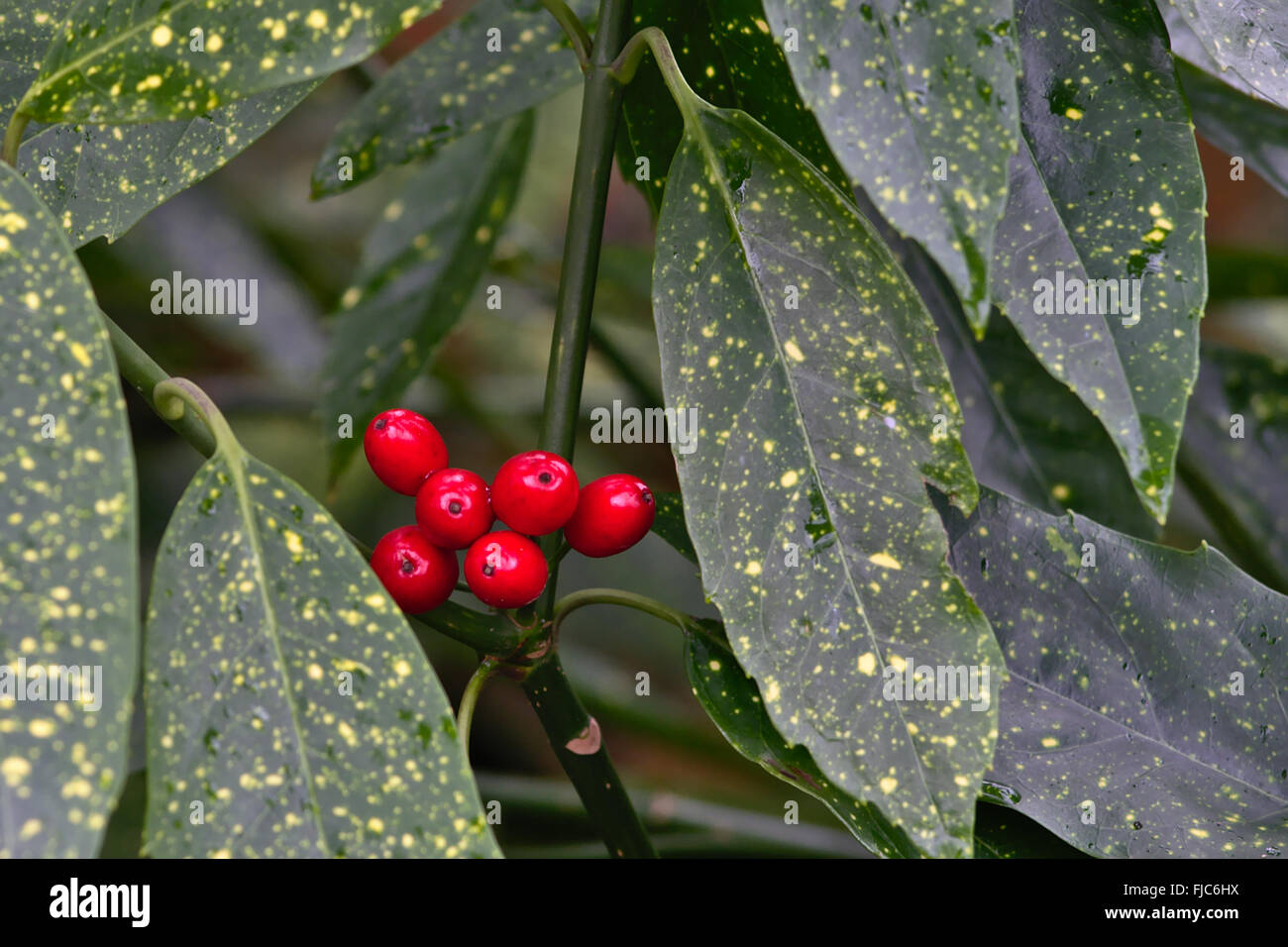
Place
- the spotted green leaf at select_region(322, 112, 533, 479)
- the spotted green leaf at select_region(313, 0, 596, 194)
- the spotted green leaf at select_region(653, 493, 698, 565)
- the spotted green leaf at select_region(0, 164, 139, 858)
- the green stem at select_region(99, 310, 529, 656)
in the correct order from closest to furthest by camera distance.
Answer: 1. the spotted green leaf at select_region(0, 164, 139, 858)
2. the green stem at select_region(99, 310, 529, 656)
3. the spotted green leaf at select_region(653, 493, 698, 565)
4. the spotted green leaf at select_region(313, 0, 596, 194)
5. the spotted green leaf at select_region(322, 112, 533, 479)

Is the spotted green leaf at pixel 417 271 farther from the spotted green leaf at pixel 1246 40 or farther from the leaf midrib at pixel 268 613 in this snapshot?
the spotted green leaf at pixel 1246 40

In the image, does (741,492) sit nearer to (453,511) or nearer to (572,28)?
(453,511)

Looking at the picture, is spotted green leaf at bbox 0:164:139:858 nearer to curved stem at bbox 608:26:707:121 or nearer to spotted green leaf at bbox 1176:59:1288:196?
curved stem at bbox 608:26:707:121

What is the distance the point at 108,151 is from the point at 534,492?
0.25 metres

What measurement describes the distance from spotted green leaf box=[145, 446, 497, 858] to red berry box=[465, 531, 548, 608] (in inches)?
2.0

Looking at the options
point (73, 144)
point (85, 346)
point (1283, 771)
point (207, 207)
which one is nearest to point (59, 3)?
point (73, 144)

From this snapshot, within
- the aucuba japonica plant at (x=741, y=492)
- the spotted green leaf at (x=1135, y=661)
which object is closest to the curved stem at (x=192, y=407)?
the aucuba japonica plant at (x=741, y=492)

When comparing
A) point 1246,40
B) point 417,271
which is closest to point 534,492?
point 1246,40

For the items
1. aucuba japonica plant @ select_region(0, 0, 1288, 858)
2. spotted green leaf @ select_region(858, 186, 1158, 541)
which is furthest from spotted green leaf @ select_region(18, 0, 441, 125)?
spotted green leaf @ select_region(858, 186, 1158, 541)

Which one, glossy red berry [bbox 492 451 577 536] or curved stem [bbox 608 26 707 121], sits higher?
curved stem [bbox 608 26 707 121]

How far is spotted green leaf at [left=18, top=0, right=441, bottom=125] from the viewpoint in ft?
1.16

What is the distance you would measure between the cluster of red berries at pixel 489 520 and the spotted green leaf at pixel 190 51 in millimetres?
153

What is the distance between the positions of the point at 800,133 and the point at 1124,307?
18 cm
